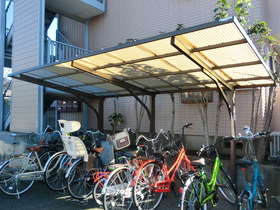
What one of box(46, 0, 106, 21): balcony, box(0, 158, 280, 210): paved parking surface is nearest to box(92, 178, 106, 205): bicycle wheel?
box(0, 158, 280, 210): paved parking surface

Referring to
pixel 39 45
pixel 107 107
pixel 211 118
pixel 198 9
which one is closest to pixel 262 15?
pixel 198 9

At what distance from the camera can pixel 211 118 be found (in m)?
7.04

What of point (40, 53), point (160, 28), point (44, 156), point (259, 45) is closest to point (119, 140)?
point (44, 156)

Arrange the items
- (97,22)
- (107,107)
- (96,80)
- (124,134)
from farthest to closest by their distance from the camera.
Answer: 1. (97,22)
2. (107,107)
3. (96,80)
4. (124,134)

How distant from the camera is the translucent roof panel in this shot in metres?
3.11

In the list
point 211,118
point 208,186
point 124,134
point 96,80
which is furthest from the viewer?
point 211,118

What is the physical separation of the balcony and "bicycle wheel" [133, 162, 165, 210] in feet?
23.7

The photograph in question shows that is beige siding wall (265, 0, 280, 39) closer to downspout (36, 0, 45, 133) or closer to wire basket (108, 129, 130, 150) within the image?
wire basket (108, 129, 130, 150)

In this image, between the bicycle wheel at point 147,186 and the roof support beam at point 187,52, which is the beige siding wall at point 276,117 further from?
the bicycle wheel at point 147,186

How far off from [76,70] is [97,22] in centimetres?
587

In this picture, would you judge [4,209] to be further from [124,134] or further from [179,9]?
[179,9]

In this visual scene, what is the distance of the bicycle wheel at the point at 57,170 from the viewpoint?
4629 millimetres

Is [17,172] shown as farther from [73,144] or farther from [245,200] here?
[245,200]

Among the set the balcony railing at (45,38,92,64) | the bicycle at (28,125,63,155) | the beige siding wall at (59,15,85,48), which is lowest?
the bicycle at (28,125,63,155)
